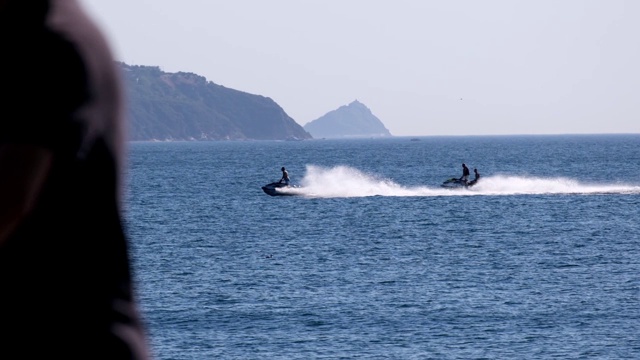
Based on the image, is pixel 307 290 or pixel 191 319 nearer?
pixel 191 319

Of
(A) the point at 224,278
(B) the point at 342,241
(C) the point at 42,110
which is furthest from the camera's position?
(B) the point at 342,241

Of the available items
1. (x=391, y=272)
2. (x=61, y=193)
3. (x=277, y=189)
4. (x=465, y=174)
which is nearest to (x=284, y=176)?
(x=277, y=189)

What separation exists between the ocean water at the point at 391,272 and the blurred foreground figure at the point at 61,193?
14.8 metres

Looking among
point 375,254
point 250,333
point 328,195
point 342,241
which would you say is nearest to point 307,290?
point 250,333

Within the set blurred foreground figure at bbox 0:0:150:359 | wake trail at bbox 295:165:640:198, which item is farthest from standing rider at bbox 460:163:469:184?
blurred foreground figure at bbox 0:0:150:359

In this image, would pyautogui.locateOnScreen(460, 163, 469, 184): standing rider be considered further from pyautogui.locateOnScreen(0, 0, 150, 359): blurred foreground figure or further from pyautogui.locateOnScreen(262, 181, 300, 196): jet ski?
pyautogui.locateOnScreen(0, 0, 150, 359): blurred foreground figure

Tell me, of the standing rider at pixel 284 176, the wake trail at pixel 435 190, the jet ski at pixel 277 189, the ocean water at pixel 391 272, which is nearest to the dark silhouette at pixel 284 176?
the standing rider at pixel 284 176

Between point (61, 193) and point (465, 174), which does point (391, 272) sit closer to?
point (465, 174)

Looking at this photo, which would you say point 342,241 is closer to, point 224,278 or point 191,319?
point 224,278

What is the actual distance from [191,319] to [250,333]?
3.10 meters

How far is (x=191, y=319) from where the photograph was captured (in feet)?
133

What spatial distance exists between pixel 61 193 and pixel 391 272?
50632 millimetres

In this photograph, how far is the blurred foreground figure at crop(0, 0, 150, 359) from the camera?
157 cm

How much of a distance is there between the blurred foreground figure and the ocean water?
48.7 ft
